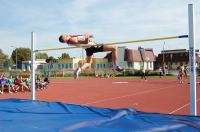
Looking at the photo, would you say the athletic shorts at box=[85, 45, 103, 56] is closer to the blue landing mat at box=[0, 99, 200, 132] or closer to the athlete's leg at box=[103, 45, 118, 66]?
the athlete's leg at box=[103, 45, 118, 66]

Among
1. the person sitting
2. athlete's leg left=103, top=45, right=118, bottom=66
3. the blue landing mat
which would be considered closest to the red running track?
the person sitting

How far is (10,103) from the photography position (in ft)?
15.9

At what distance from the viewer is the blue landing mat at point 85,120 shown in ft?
10.2

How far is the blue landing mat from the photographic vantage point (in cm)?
312

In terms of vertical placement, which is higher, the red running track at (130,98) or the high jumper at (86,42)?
the high jumper at (86,42)

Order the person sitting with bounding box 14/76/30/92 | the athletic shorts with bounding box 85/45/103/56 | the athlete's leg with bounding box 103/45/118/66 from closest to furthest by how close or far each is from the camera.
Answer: the athlete's leg with bounding box 103/45/118/66, the athletic shorts with bounding box 85/45/103/56, the person sitting with bounding box 14/76/30/92

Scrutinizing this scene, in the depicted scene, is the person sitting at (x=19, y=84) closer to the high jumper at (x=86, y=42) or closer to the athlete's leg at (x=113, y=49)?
the high jumper at (x=86, y=42)

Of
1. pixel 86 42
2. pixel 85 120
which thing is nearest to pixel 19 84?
pixel 86 42

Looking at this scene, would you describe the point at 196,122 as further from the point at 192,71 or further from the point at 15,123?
the point at 15,123

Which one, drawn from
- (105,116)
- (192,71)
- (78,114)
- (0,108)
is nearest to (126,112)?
(105,116)

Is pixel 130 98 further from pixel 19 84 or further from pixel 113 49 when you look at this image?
pixel 19 84

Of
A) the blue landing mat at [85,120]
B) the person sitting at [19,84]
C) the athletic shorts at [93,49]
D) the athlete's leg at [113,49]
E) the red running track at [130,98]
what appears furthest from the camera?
the person sitting at [19,84]

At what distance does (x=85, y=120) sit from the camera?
11.5 feet

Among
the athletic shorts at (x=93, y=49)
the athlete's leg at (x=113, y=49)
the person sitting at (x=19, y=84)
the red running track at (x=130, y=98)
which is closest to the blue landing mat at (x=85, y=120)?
the athlete's leg at (x=113, y=49)
